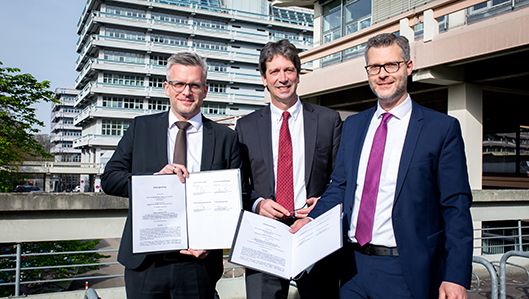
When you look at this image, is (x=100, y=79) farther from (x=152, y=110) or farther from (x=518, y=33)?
(x=518, y=33)

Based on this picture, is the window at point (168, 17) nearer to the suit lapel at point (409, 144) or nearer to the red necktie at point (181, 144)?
the red necktie at point (181, 144)

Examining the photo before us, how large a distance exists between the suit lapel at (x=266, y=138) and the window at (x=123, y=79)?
58.8m

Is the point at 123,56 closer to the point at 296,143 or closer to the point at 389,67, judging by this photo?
the point at 296,143

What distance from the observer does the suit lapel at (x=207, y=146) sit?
8.02 feet

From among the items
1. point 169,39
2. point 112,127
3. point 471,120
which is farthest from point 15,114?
point 169,39

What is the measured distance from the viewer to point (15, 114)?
15.2 meters

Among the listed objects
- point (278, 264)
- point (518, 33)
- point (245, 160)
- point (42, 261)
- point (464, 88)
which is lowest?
point (42, 261)

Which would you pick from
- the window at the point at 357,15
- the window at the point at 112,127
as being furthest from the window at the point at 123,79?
the window at the point at 357,15

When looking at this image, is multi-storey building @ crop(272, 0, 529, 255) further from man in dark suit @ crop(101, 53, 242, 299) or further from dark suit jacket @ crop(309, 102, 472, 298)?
man in dark suit @ crop(101, 53, 242, 299)

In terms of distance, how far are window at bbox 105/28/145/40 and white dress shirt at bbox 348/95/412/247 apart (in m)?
62.4

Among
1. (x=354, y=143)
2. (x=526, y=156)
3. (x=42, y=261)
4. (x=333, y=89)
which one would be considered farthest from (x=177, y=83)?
(x=526, y=156)

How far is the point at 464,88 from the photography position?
9.93m

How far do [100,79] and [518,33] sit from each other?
187 ft

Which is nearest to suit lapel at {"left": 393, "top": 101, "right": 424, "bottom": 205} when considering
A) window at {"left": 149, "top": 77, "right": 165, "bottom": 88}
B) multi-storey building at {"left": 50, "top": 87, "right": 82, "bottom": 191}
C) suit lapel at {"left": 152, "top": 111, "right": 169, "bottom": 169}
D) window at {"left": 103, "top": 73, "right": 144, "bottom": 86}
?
suit lapel at {"left": 152, "top": 111, "right": 169, "bottom": 169}
